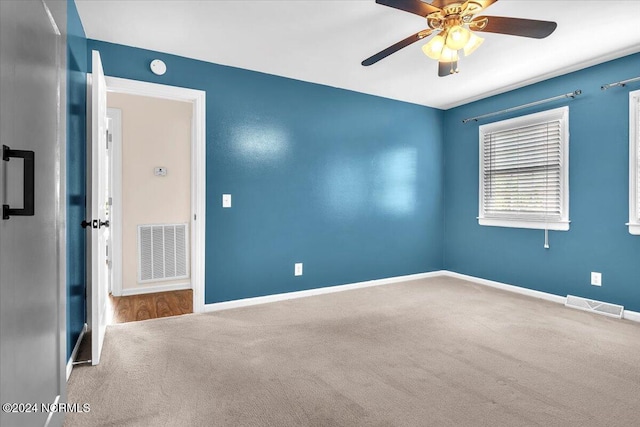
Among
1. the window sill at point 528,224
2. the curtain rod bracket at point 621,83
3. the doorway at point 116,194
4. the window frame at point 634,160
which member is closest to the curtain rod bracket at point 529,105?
the curtain rod bracket at point 621,83

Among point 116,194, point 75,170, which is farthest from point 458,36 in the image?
point 116,194

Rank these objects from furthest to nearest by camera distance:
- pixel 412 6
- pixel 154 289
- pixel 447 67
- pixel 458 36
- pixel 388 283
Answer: pixel 388 283
pixel 154 289
pixel 447 67
pixel 458 36
pixel 412 6

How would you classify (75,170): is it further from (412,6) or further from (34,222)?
(412,6)

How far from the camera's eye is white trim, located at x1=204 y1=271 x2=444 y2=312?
355 centimetres

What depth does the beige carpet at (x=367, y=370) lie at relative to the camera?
1791 millimetres

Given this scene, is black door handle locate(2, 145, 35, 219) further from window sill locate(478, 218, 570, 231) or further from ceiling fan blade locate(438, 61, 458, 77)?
window sill locate(478, 218, 570, 231)

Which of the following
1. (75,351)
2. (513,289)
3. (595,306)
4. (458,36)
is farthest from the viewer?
(513,289)

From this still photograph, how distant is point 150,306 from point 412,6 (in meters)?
3.52

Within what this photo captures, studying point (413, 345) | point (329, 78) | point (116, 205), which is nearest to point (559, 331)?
point (413, 345)

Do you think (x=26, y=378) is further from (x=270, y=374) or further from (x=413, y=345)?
(x=413, y=345)

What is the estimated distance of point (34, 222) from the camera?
1.21 m

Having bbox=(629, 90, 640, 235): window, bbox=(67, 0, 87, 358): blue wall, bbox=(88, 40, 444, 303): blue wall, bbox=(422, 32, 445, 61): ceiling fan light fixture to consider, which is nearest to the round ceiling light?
bbox=(88, 40, 444, 303): blue wall

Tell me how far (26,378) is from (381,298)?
3250 millimetres

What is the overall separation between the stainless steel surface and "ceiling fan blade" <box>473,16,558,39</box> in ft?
7.04
